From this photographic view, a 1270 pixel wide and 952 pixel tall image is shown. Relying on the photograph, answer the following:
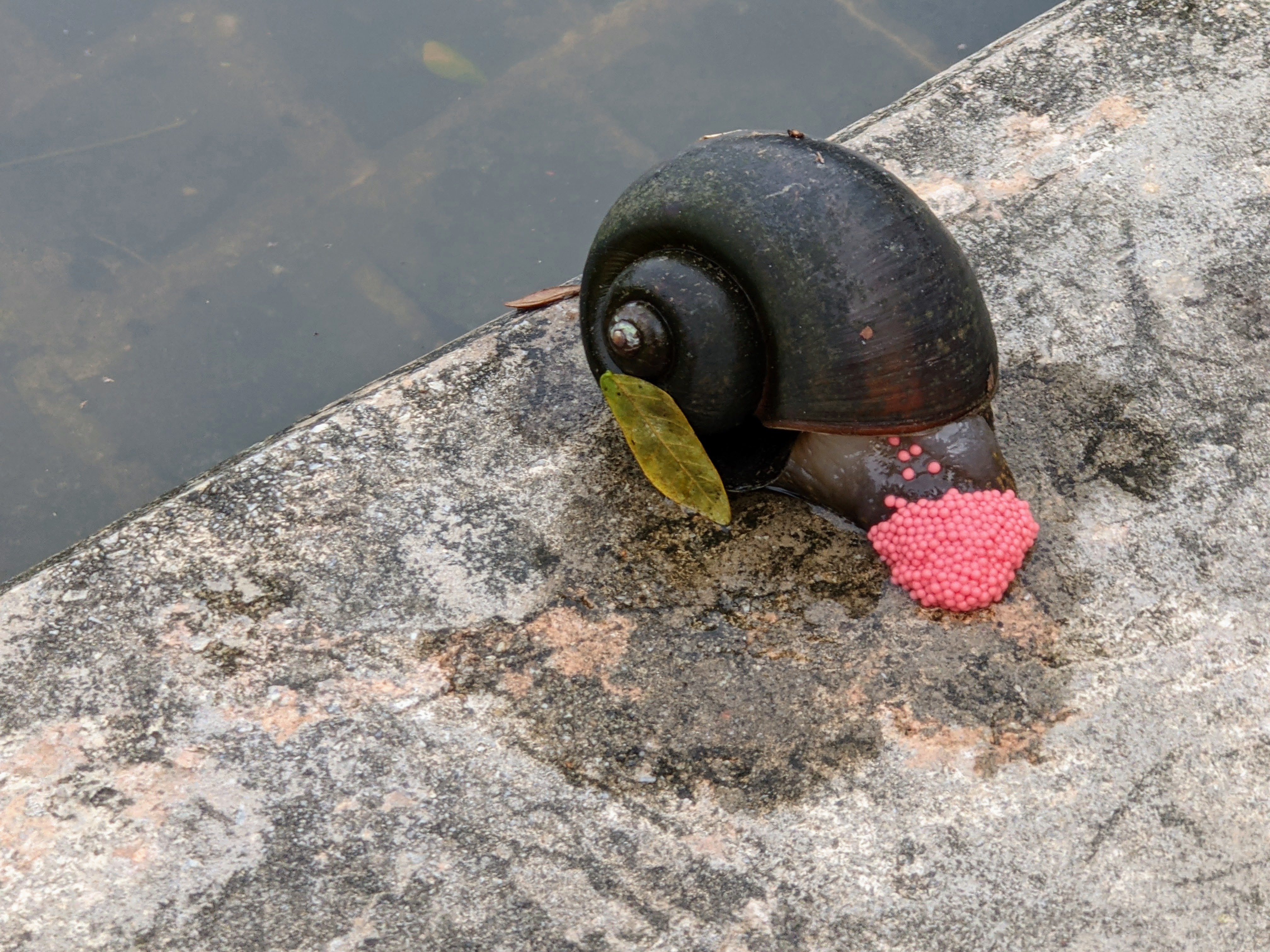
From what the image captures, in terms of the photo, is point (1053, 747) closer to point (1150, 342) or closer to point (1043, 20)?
point (1150, 342)

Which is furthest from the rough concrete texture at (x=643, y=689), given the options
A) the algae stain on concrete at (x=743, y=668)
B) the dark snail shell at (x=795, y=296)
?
the dark snail shell at (x=795, y=296)

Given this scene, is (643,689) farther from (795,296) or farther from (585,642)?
(795,296)

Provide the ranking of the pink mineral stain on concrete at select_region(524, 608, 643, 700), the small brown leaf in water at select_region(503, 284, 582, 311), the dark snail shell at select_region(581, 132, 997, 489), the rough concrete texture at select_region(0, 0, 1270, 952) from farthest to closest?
1. the small brown leaf in water at select_region(503, 284, 582, 311)
2. the pink mineral stain on concrete at select_region(524, 608, 643, 700)
3. the dark snail shell at select_region(581, 132, 997, 489)
4. the rough concrete texture at select_region(0, 0, 1270, 952)

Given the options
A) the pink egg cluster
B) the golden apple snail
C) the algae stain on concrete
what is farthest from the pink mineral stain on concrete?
the pink egg cluster

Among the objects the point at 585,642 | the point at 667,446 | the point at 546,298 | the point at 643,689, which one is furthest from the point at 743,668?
the point at 546,298

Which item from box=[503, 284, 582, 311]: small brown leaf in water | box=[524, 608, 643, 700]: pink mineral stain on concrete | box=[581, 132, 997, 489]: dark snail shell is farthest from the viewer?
box=[503, 284, 582, 311]: small brown leaf in water

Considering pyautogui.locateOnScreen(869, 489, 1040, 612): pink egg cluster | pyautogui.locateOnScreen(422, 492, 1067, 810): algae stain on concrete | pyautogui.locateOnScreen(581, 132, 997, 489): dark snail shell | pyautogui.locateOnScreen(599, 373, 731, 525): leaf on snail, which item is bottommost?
pyautogui.locateOnScreen(422, 492, 1067, 810): algae stain on concrete

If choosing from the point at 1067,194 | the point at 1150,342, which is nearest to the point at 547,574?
the point at 1150,342

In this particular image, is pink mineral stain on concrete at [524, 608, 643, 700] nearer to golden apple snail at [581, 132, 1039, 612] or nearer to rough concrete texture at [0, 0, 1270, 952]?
rough concrete texture at [0, 0, 1270, 952]

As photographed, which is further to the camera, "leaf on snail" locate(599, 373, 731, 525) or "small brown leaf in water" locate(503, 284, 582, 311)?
"small brown leaf in water" locate(503, 284, 582, 311)
